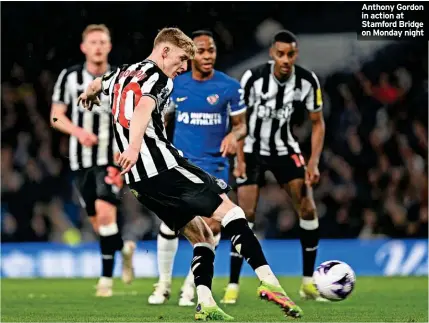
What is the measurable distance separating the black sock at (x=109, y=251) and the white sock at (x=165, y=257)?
33.7 inches

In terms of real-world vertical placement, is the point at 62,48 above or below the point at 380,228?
above

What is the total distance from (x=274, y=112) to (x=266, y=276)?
10.6ft

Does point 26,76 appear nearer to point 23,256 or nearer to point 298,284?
point 23,256

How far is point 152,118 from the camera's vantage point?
6.56 meters

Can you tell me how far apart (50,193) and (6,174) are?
86 centimetres

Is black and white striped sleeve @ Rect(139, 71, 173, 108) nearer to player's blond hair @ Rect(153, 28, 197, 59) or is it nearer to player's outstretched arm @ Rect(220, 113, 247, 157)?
player's blond hair @ Rect(153, 28, 197, 59)

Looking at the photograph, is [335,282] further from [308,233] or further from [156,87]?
[308,233]

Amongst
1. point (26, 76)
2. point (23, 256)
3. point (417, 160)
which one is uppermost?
point (26, 76)

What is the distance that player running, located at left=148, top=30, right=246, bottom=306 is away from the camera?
28.7ft

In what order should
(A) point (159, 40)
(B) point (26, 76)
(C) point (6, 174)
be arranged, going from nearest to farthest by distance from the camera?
(A) point (159, 40) → (C) point (6, 174) → (B) point (26, 76)

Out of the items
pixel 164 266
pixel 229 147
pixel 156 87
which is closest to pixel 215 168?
pixel 164 266

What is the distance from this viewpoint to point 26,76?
57.4 ft

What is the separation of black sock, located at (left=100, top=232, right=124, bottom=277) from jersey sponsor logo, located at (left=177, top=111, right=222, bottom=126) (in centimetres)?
148

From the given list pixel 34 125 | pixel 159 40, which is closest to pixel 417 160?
pixel 34 125
